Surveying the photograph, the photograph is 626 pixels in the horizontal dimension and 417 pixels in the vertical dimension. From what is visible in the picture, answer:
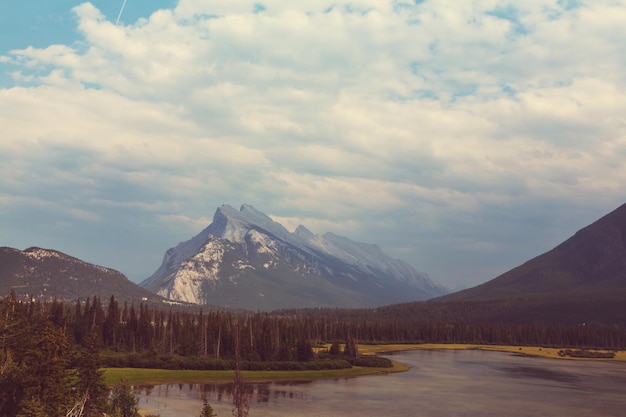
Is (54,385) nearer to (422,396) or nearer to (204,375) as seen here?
(422,396)

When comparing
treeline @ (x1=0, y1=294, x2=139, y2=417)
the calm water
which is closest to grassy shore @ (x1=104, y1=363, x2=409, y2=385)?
the calm water

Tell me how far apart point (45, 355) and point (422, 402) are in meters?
67.0

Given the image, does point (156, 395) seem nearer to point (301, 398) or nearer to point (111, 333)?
point (301, 398)

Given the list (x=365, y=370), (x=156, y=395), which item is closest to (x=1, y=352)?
(x=156, y=395)

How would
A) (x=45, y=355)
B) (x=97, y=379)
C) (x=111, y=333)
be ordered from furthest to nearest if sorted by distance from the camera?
(x=111, y=333)
(x=97, y=379)
(x=45, y=355)

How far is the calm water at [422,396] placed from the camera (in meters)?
90.8

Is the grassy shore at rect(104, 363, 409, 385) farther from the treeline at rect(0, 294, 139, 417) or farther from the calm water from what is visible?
the treeline at rect(0, 294, 139, 417)

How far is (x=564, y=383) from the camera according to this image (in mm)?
139000

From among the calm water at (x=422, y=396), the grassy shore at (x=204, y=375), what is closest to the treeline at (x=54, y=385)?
the calm water at (x=422, y=396)

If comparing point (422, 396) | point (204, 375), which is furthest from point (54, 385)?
point (204, 375)

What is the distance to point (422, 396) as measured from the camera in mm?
108812

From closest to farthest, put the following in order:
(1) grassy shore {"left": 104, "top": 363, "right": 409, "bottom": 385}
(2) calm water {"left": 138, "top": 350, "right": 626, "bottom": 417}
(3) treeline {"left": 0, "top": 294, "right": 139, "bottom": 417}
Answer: (3) treeline {"left": 0, "top": 294, "right": 139, "bottom": 417} → (2) calm water {"left": 138, "top": 350, "right": 626, "bottom": 417} → (1) grassy shore {"left": 104, "top": 363, "right": 409, "bottom": 385}

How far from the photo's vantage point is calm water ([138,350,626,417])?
9081cm

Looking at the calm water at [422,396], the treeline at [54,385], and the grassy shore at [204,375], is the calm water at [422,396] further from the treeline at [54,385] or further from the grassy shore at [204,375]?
the treeline at [54,385]
